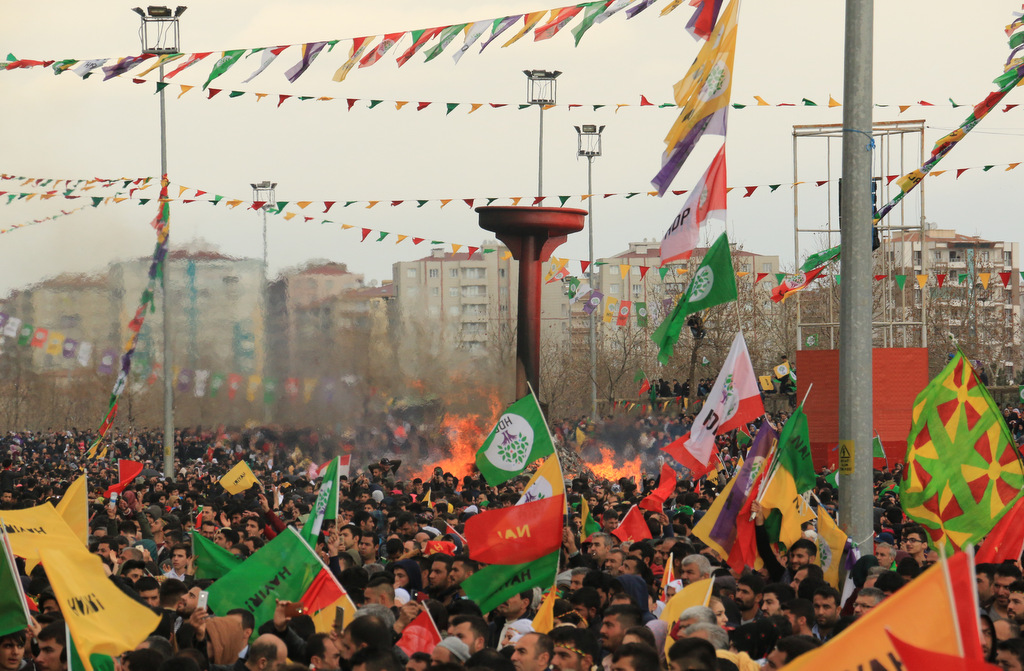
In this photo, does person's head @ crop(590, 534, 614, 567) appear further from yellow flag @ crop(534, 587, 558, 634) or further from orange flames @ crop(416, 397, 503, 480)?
orange flames @ crop(416, 397, 503, 480)

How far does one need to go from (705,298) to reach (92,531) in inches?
285

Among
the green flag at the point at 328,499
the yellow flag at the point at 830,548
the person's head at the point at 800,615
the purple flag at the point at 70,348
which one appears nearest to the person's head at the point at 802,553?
the yellow flag at the point at 830,548

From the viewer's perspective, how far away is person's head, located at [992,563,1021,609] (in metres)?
8.35

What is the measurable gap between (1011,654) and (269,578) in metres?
4.47

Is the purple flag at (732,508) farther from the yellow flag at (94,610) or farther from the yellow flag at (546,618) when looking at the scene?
the yellow flag at (94,610)

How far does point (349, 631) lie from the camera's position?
6910mm

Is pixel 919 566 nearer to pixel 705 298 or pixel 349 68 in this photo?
pixel 705 298

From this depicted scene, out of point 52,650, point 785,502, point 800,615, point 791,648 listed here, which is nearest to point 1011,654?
point 791,648

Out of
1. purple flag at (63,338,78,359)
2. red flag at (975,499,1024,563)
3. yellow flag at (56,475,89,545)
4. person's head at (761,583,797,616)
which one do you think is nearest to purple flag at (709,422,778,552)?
red flag at (975,499,1024,563)

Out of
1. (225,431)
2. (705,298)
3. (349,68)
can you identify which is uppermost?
(349,68)

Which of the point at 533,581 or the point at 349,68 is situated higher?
the point at 349,68

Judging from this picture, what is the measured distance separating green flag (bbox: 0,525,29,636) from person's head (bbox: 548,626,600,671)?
Result: 2992 millimetres

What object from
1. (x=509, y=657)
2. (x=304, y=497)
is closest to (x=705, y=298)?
(x=509, y=657)

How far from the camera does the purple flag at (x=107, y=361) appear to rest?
3503 cm
